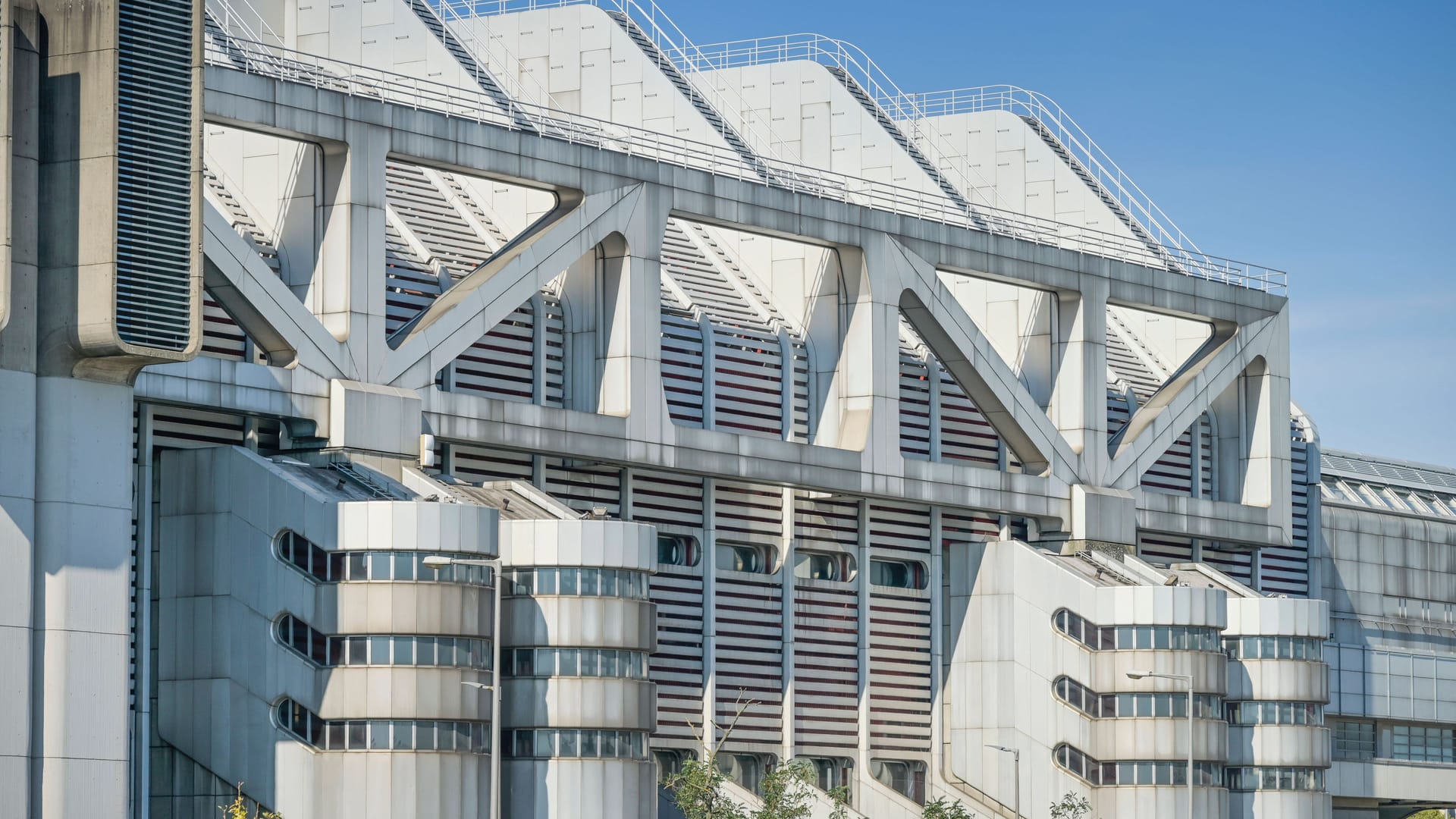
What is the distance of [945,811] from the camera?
266 feet

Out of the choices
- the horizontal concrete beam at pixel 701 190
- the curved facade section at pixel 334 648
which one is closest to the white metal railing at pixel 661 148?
the horizontal concrete beam at pixel 701 190

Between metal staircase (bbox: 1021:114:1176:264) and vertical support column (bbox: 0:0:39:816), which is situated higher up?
metal staircase (bbox: 1021:114:1176:264)

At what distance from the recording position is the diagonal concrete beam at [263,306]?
63750mm

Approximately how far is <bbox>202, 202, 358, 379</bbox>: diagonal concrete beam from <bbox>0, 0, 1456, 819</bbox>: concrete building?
0.42ft

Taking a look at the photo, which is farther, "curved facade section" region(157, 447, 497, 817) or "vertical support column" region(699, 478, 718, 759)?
"vertical support column" region(699, 478, 718, 759)

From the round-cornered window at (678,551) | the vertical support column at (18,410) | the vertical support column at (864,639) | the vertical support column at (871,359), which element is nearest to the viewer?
the vertical support column at (18,410)

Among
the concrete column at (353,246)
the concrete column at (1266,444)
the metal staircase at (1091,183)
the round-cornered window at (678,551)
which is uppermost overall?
the metal staircase at (1091,183)

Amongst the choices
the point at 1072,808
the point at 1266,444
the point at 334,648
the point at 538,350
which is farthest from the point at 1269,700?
the point at 334,648

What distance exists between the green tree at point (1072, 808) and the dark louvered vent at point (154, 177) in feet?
113

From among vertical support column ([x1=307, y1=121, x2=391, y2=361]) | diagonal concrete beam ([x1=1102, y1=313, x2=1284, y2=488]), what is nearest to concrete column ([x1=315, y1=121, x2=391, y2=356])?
vertical support column ([x1=307, y1=121, x2=391, y2=361])

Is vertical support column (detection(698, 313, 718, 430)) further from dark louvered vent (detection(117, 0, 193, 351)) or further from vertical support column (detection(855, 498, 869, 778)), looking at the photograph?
dark louvered vent (detection(117, 0, 193, 351))

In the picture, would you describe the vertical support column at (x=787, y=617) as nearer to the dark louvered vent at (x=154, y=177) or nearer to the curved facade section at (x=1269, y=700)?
the curved facade section at (x=1269, y=700)

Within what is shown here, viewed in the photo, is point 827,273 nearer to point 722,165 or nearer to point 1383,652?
point 722,165

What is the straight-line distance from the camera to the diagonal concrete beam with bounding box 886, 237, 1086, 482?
82750 mm
